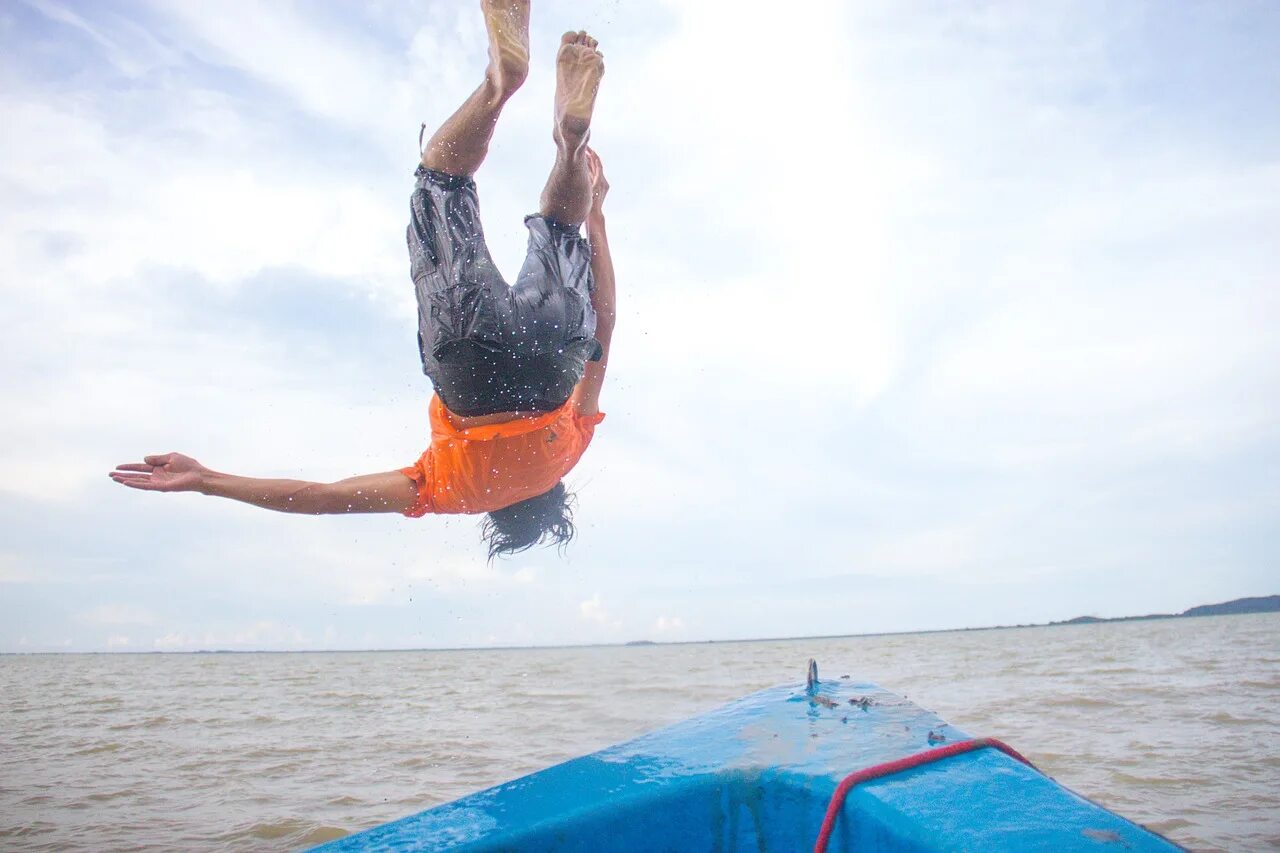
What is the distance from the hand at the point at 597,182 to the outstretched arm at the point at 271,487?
1.81 meters

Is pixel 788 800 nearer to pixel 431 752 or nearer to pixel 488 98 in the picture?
pixel 488 98

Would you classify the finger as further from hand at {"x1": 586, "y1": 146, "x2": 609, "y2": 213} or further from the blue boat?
hand at {"x1": 586, "y1": 146, "x2": 609, "y2": 213}

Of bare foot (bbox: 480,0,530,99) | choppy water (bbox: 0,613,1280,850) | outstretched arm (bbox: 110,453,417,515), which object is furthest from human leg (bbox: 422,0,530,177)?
choppy water (bbox: 0,613,1280,850)

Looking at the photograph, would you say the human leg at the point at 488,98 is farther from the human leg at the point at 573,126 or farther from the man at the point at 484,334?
the human leg at the point at 573,126

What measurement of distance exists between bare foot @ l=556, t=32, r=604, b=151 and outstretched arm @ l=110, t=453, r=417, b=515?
172cm

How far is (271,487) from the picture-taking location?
343 cm

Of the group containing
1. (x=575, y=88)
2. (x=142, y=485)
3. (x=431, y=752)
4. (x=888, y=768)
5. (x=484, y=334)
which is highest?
(x=575, y=88)

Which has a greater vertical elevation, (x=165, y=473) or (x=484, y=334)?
(x=484, y=334)

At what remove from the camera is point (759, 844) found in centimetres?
197

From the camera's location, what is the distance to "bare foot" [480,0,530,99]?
317 cm

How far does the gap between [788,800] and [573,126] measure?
2710 millimetres

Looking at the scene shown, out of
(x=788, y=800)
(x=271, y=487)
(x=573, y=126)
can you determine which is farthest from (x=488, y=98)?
(x=788, y=800)

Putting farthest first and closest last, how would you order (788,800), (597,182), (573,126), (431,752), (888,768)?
(431,752)
(597,182)
(573,126)
(788,800)
(888,768)

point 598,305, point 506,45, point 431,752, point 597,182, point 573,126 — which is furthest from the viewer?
point 431,752
